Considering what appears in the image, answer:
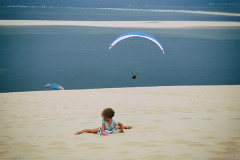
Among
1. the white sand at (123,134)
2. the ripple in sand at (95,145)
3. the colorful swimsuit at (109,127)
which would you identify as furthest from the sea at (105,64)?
the ripple in sand at (95,145)

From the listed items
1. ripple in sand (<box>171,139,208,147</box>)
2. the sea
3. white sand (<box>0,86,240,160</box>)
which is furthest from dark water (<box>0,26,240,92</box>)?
ripple in sand (<box>171,139,208,147</box>)

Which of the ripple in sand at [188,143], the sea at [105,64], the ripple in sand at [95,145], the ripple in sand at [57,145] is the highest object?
the sea at [105,64]

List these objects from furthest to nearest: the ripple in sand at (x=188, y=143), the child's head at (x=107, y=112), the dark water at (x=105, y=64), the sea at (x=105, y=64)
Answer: the dark water at (x=105, y=64) < the sea at (x=105, y=64) < the child's head at (x=107, y=112) < the ripple in sand at (x=188, y=143)

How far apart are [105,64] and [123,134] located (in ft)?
87.0

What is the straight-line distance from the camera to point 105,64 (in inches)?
1313

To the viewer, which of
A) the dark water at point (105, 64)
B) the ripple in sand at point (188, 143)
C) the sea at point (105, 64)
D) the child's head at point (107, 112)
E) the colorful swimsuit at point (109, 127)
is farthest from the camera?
the dark water at point (105, 64)

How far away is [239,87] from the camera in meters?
16.9

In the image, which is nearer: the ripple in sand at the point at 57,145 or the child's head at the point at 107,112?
the ripple in sand at the point at 57,145

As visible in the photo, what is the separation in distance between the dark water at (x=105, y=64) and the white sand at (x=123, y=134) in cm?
1293

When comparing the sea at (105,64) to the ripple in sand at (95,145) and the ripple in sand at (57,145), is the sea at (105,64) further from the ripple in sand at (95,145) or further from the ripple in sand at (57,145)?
the ripple in sand at (95,145)

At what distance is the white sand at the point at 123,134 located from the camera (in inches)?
228

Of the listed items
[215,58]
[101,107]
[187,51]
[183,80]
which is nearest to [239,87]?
→ [101,107]

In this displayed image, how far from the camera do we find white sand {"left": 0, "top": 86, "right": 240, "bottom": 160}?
580 centimetres

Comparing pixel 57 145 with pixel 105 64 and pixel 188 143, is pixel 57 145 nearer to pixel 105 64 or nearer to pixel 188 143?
pixel 188 143
